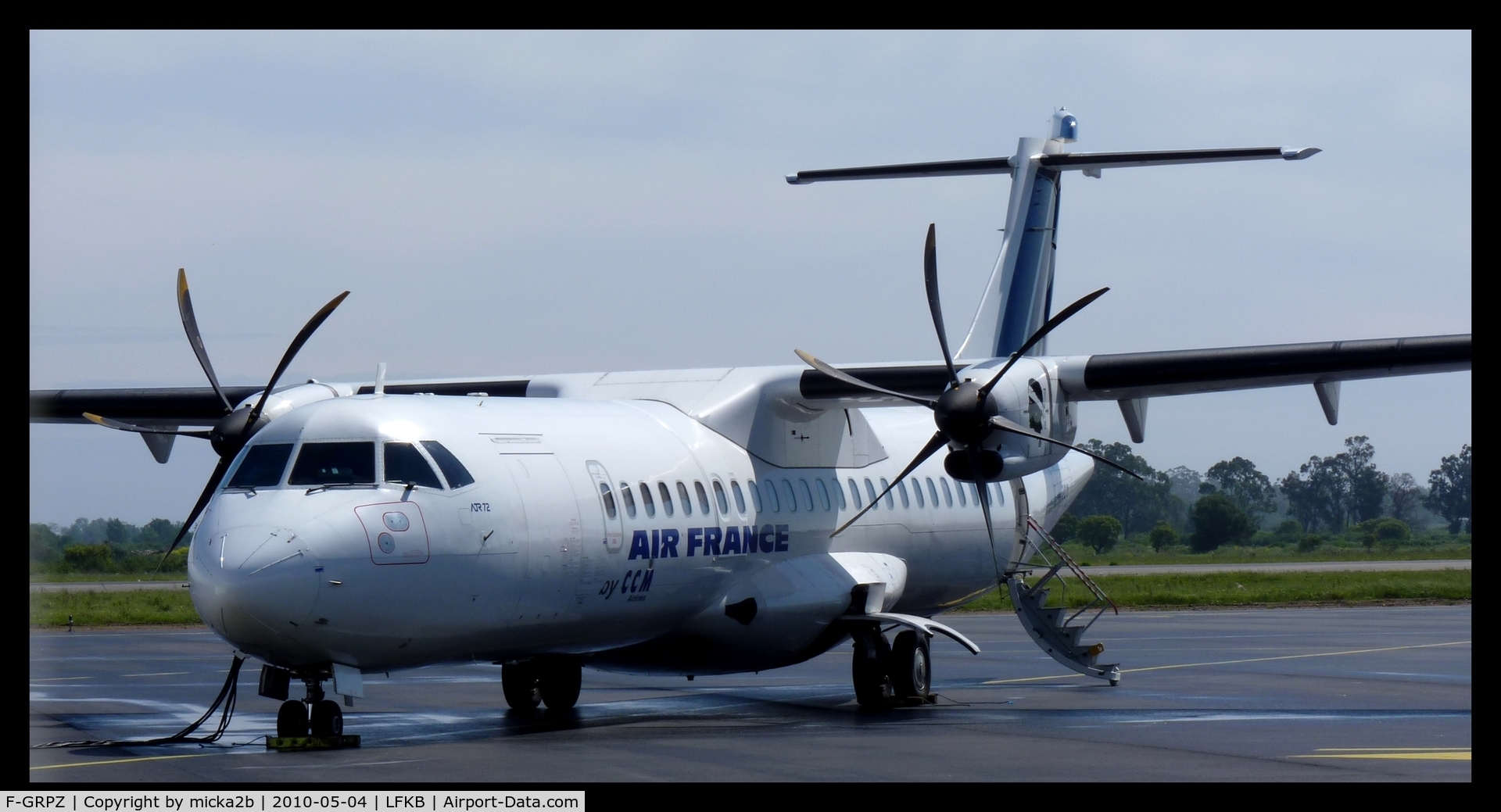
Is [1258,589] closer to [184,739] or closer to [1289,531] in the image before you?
[184,739]

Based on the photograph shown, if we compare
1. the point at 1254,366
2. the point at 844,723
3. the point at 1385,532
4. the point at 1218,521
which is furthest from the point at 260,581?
the point at 1385,532

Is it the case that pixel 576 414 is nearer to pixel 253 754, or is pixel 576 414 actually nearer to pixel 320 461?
pixel 320 461

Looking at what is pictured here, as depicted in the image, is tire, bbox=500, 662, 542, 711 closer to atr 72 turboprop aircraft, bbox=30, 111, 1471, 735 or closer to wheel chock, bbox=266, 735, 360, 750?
atr 72 turboprop aircraft, bbox=30, 111, 1471, 735

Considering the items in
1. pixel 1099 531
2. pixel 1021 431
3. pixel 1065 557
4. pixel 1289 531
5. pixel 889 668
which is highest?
pixel 1021 431

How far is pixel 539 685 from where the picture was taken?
1636 cm

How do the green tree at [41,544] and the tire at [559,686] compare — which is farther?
the tire at [559,686]

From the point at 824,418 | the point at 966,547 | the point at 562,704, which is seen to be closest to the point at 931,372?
the point at 824,418

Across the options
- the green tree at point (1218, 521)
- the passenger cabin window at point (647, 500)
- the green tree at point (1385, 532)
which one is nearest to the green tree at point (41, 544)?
the passenger cabin window at point (647, 500)

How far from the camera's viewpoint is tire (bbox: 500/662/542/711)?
638 inches

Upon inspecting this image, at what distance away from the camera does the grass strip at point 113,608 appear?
1403 inches

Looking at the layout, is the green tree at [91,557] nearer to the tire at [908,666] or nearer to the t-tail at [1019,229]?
the t-tail at [1019,229]

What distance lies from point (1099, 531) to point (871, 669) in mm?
62159

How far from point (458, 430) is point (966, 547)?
8117 millimetres

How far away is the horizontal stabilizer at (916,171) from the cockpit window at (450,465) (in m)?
9.65
